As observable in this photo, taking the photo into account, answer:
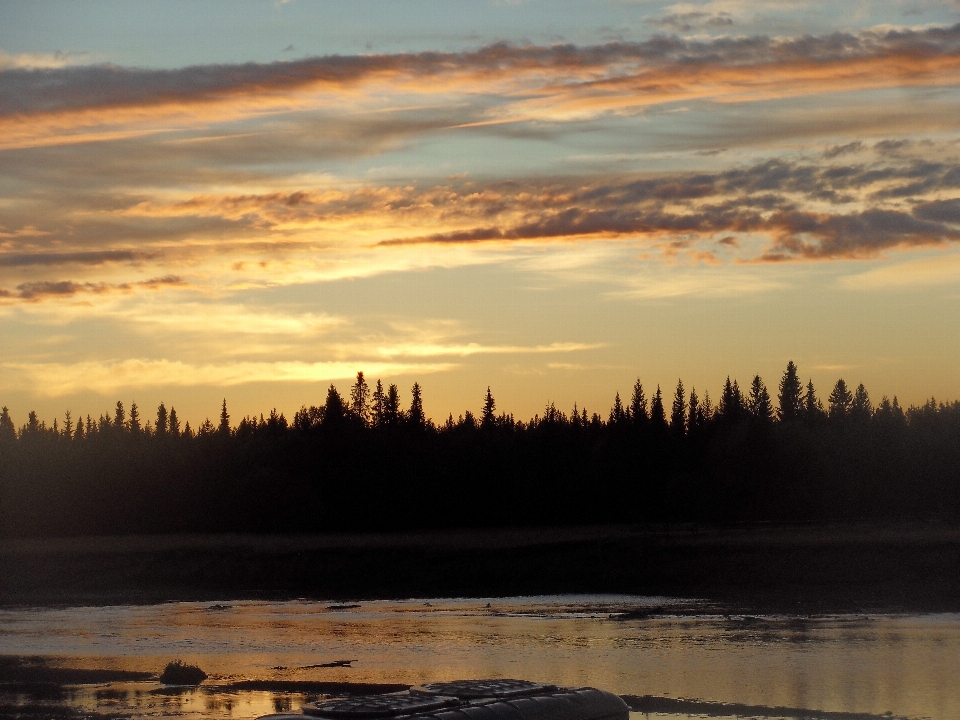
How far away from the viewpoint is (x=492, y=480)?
137625mm

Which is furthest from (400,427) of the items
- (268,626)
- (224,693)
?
(224,693)

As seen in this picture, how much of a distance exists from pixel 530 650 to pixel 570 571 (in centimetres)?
2846

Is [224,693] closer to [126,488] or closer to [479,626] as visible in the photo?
[479,626]

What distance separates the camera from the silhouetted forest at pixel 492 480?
132500 millimetres

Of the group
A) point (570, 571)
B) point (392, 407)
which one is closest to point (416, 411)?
point (392, 407)

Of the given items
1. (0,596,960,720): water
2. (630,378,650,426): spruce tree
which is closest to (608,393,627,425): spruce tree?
(630,378,650,426): spruce tree

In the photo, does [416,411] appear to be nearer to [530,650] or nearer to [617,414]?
[617,414]

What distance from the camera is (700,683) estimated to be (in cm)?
2834

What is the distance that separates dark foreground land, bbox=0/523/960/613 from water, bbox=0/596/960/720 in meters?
5.83

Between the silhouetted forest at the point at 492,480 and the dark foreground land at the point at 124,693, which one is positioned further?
the silhouetted forest at the point at 492,480

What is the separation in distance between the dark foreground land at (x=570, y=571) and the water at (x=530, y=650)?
5.83 meters

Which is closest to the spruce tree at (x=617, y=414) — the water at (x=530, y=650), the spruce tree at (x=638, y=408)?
the spruce tree at (x=638, y=408)

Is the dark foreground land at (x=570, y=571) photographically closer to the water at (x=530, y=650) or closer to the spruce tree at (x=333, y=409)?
the water at (x=530, y=650)

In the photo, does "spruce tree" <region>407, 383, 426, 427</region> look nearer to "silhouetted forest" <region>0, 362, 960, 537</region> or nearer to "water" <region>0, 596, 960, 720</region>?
"silhouetted forest" <region>0, 362, 960, 537</region>
